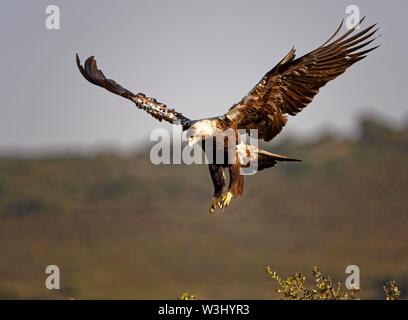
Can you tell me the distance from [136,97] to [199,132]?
2.48 metres

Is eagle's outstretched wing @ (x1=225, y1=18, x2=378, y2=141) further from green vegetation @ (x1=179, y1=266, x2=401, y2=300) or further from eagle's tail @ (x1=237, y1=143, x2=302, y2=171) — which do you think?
green vegetation @ (x1=179, y1=266, x2=401, y2=300)

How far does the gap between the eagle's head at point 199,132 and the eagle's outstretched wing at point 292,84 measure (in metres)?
0.38

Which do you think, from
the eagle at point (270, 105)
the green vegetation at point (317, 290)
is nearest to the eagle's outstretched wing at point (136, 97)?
the eagle at point (270, 105)

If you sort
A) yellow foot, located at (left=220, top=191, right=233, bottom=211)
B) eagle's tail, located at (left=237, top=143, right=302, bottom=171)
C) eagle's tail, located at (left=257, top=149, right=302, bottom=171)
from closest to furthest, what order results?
1. yellow foot, located at (left=220, top=191, right=233, bottom=211)
2. eagle's tail, located at (left=237, top=143, right=302, bottom=171)
3. eagle's tail, located at (left=257, top=149, right=302, bottom=171)

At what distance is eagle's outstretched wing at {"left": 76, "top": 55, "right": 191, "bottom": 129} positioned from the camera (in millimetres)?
19594

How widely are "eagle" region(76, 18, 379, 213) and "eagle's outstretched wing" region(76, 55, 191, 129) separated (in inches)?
22.1

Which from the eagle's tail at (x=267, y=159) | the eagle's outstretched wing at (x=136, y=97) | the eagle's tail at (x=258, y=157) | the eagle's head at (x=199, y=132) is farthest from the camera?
the eagle's outstretched wing at (x=136, y=97)

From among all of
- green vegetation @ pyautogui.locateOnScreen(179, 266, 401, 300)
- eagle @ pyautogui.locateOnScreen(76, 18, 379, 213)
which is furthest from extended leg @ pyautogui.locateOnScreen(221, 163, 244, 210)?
green vegetation @ pyautogui.locateOnScreen(179, 266, 401, 300)

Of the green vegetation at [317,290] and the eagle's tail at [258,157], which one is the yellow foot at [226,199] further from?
the green vegetation at [317,290]

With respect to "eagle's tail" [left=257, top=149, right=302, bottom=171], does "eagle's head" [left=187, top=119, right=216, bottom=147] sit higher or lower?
higher

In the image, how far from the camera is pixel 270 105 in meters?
18.6

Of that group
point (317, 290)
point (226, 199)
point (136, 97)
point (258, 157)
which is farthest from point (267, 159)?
point (317, 290)

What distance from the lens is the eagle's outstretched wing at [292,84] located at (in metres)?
18.4
